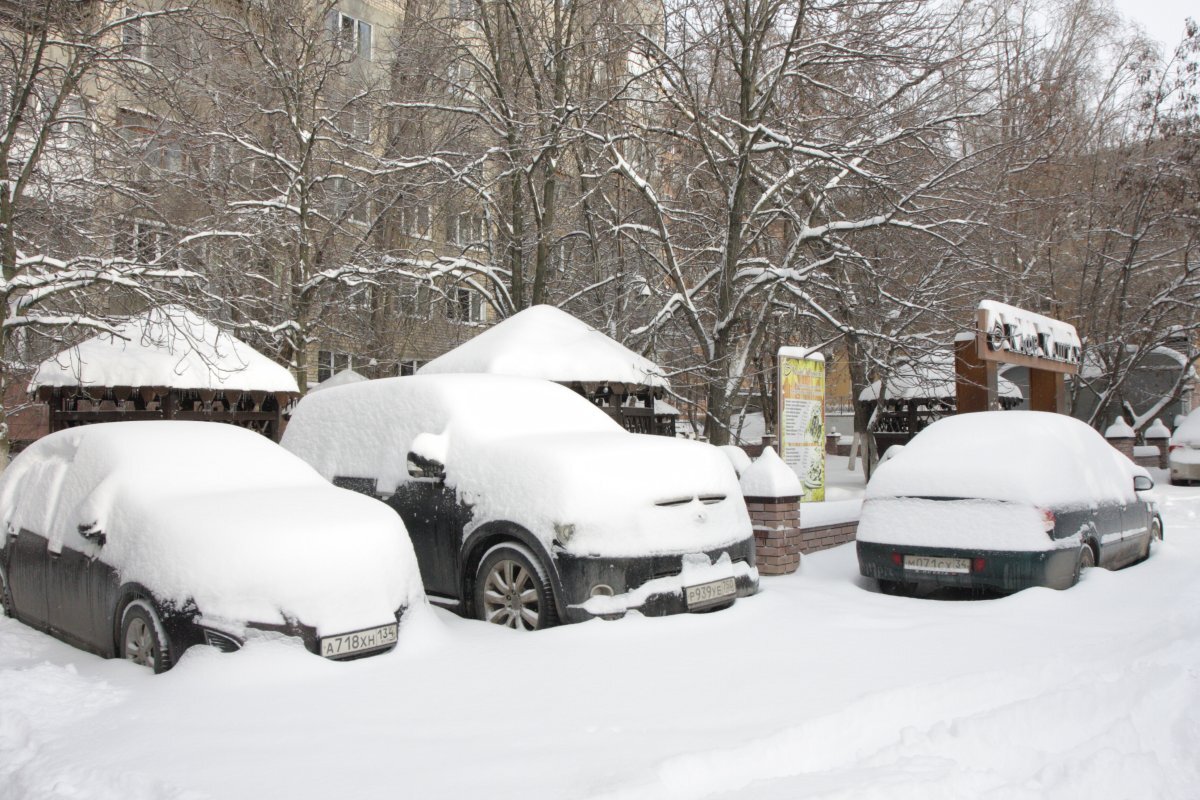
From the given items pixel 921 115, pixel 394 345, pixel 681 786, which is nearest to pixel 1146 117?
pixel 921 115

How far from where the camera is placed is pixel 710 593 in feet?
21.2

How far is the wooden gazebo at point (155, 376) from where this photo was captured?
12.5 meters

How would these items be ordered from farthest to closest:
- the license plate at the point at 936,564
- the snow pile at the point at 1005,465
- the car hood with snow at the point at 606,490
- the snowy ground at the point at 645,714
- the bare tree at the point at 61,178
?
the bare tree at the point at 61,178, the snow pile at the point at 1005,465, the license plate at the point at 936,564, the car hood with snow at the point at 606,490, the snowy ground at the point at 645,714

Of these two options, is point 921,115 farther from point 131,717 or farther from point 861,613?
point 131,717

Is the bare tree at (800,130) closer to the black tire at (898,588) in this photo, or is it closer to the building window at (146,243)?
the black tire at (898,588)

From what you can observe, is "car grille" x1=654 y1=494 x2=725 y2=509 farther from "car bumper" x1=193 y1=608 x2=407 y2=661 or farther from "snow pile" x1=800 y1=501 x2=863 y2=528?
"snow pile" x1=800 y1=501 x2=863 y2=528

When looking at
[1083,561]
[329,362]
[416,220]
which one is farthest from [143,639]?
[329,362]

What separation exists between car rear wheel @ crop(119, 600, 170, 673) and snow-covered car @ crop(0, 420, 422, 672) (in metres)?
0.01

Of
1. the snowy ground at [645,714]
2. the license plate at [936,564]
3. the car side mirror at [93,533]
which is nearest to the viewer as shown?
the snowy ground at [645,714]

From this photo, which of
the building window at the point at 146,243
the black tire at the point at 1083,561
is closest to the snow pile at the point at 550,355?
the building window at the point at 146,243

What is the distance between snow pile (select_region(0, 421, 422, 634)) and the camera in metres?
5.09

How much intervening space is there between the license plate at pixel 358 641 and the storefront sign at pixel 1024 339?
342 inches

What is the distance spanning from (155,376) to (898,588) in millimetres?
9849

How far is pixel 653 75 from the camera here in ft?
44.1
